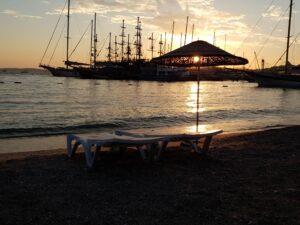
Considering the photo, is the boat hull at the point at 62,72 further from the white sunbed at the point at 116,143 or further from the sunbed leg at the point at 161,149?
the white sunbed at the point at 116,143

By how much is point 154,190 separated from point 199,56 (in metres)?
4.30

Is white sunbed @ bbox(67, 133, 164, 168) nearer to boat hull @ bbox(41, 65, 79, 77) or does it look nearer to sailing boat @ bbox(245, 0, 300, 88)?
sailing boat @ bbox(245, 0, 300, 88)

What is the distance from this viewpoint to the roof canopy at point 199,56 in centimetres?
954

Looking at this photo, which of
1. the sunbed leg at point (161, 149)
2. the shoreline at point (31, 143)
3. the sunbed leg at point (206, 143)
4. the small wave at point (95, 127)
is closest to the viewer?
the sunbed leg at point (161, 149)

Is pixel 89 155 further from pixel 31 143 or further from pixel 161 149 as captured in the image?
pixel 31 143

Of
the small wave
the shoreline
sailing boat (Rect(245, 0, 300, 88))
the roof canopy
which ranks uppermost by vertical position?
the roof canopy

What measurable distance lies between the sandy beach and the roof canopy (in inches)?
86.6

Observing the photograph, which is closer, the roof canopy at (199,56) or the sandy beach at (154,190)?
the sandy beach at (154,190)

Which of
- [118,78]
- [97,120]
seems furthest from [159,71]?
[97,120]

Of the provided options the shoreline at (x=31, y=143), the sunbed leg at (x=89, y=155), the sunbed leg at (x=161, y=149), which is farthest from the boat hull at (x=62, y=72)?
the sunbed leg at (x=89, y=155)

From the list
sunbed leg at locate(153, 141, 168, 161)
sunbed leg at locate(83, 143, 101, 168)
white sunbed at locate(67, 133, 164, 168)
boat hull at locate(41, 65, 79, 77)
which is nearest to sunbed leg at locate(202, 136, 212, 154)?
sunbed leg at locate(153, 141, 168, 161)

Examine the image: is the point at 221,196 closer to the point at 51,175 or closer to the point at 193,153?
the point at 51,175

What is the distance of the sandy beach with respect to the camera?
204 inches

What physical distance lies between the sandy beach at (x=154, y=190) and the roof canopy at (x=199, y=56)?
7.22 ft
